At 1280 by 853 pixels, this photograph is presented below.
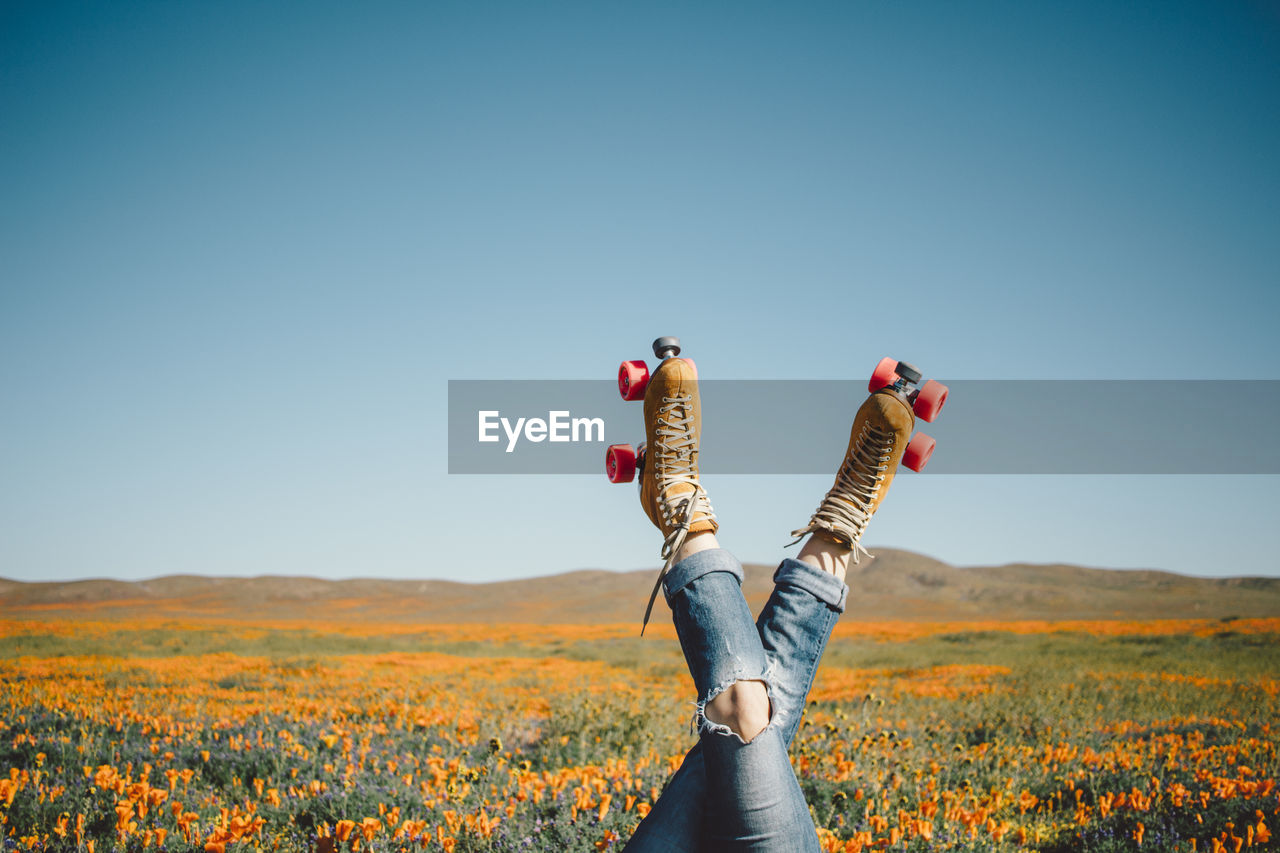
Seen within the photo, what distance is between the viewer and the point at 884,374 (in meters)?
2.49

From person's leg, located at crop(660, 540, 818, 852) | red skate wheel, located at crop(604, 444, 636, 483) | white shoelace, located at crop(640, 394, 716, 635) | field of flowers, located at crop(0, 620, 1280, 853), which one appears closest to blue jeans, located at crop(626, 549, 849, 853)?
person's leg, located at crop(660, 540, 818, 852)

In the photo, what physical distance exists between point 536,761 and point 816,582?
15.1 ft

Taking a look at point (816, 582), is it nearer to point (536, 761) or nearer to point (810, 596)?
point (810, 596)

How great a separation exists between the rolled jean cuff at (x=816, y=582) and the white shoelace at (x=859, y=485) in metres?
0.16

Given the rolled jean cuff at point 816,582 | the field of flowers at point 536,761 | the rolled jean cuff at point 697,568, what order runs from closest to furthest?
1. the rolled jean cuff at point 697,568
2. the rolled jean cuff at point 816,582
3. the field of flowers at point 536,761

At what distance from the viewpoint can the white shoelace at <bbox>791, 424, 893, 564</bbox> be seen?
7.96ft

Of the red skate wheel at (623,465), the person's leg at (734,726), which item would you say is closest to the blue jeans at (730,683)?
the person's leg at (734,726)

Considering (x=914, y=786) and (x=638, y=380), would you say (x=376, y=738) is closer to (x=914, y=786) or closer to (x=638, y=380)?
(x=914, y=786)

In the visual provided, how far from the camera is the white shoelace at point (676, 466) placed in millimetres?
2277

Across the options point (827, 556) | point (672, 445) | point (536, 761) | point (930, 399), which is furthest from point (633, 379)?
point (536, 761)

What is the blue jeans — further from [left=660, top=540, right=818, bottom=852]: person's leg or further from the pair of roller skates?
the pair of roller skates

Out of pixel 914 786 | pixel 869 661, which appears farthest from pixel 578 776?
pixel 869 661

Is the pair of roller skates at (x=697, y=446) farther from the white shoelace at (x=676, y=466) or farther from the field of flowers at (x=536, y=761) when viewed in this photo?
the field of flowers at (x=536, y=761)

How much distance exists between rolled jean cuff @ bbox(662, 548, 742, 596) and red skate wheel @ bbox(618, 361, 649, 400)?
0.58 metres
